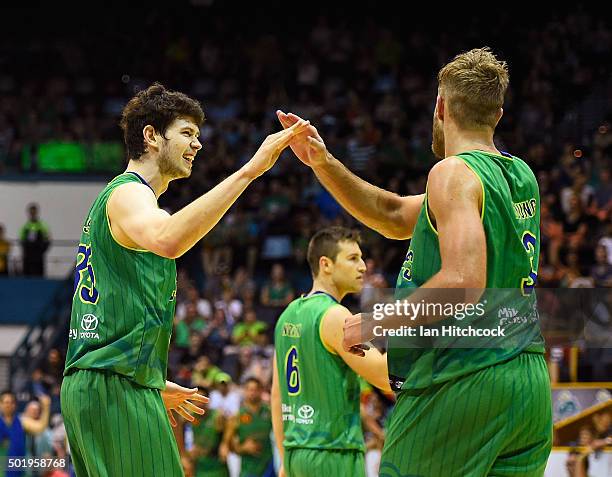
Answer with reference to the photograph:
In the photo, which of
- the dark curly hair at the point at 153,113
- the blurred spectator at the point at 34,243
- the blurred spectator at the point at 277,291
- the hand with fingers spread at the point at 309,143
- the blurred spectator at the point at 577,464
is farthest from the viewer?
the blurred spectator at the point at 34,243

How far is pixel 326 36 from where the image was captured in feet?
67.5

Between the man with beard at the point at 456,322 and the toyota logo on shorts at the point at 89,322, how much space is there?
1217 mm

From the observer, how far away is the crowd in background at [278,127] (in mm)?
13648

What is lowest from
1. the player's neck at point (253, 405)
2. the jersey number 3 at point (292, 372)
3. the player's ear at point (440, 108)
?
the player's neck at point (253, 405)

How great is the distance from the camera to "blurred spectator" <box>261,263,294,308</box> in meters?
14.8

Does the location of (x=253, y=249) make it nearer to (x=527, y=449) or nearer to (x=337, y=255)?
(x=337, y=255)

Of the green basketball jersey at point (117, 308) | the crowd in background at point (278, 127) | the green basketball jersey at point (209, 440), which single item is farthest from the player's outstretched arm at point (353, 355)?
the green basketball jersey at point (209, 440)

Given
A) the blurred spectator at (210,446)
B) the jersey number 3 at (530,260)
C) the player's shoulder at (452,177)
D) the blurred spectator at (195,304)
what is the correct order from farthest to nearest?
the blurred spectator at (195,304)
the blurred spectator at (210,446)
the jersey number 3 at (530,260)
the player's shoulder at (452,177)

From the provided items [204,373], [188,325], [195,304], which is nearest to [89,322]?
[204,373]

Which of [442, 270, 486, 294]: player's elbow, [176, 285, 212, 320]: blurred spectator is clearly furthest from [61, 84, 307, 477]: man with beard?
[176, 285, 212, 320]: blurred spectator

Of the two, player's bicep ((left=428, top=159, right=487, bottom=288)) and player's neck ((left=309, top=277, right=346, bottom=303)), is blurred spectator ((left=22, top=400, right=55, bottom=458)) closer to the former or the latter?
player's neck ((left=309, top=277, right=346, bottom=303))

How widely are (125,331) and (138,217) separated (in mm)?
497

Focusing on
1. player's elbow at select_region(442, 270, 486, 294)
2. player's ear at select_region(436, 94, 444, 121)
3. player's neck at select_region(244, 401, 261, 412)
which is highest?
player's ear at select_region(436, 94, 444, 121)

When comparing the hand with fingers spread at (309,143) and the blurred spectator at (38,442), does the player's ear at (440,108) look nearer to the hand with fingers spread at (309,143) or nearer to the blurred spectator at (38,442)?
the hand with fingers spread at (309,143)
